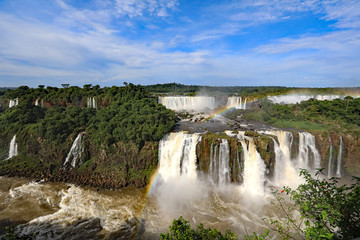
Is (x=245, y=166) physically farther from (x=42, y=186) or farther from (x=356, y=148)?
(x=42, y=186)

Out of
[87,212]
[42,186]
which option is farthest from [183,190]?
[42,186]

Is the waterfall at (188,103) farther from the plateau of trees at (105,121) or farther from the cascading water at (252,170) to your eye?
the cascading water at (252,170)

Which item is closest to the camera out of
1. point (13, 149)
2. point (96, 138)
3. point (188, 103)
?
point (96, 138)

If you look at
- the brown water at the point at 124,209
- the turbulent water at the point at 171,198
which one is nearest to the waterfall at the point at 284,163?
the turbulent water at the point at 171,198

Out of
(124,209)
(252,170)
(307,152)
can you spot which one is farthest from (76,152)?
(307,152)

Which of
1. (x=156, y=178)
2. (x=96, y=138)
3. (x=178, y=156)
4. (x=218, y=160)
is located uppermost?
(x=96, y=138)

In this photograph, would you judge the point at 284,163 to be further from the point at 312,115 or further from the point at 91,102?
the point at 91,102

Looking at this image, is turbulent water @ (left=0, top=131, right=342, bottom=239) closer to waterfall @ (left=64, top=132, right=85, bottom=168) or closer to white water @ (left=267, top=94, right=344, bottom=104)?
waterfall @ (left=64, top=132, right=85, bottom=168)

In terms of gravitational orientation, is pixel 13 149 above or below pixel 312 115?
below
